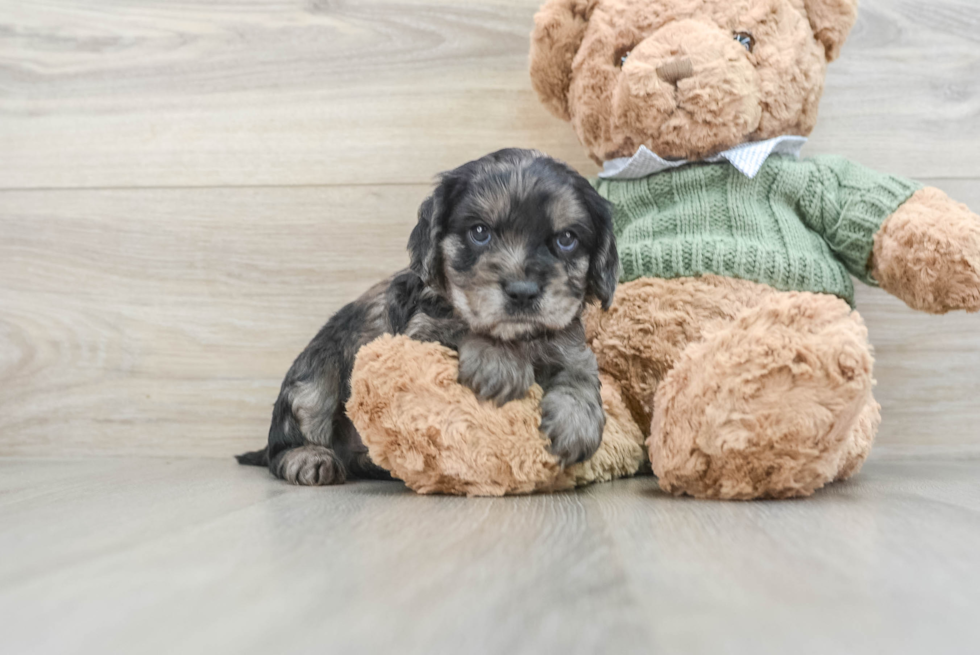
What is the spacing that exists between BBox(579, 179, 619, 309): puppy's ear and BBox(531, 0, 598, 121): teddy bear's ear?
47cm

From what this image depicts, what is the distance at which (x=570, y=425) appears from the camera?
131cm

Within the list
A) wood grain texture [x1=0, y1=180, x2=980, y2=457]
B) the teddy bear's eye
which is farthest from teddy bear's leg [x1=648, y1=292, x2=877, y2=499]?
wood grain texture [x1=0, y1=180, x2=980, y2=457]

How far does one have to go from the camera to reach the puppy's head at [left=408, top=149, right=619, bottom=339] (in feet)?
4.11

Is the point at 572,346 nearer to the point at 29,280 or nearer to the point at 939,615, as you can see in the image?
the point at 939,615

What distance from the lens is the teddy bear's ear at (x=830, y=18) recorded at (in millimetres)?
1641

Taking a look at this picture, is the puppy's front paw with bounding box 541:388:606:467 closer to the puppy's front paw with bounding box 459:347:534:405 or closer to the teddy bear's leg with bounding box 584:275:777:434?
the puppy's front paw with bounding box 459:347:534:405

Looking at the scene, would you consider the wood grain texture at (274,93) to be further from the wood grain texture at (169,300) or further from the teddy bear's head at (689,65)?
the teddy bear's head at (689,65)

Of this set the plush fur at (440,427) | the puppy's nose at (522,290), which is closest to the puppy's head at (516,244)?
the puppy's nose at (522,290)

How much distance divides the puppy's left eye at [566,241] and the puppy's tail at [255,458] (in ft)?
3.35

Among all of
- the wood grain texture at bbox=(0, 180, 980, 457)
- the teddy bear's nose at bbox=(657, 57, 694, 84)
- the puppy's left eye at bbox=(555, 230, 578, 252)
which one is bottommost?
the wood grain texture at bbox=(0, 180, 980, 457)

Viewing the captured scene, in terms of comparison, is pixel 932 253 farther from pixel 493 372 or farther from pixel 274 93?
pixel 274 93

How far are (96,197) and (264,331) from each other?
2.11 ft

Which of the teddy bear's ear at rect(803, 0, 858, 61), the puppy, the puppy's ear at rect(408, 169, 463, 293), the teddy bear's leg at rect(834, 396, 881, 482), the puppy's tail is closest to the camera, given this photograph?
the puppy

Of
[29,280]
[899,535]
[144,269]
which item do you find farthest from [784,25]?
[29,280]
